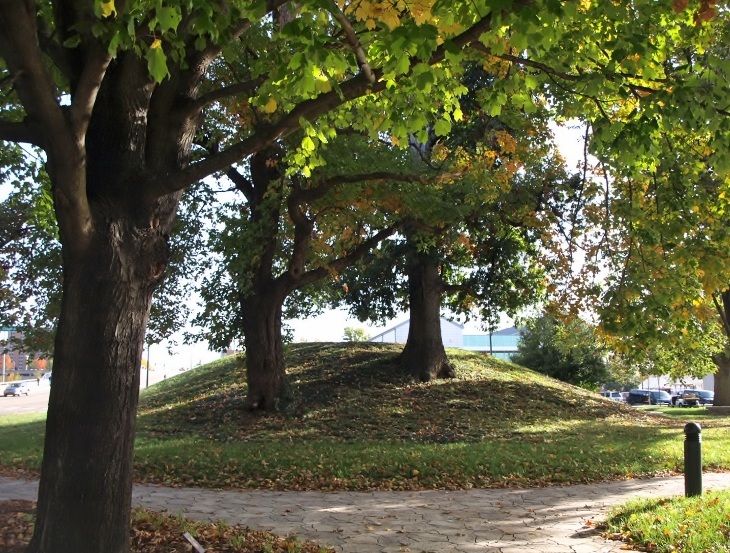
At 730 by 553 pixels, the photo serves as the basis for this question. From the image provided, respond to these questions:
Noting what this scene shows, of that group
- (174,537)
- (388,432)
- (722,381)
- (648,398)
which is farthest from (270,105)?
(648,398)

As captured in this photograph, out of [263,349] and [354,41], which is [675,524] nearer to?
[354,41]

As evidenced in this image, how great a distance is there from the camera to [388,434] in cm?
1475

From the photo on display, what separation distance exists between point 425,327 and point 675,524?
1432 centimetres

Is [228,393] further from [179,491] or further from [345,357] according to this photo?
[179,491]

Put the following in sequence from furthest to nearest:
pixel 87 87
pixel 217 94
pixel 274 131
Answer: pixel 217 94, pixel 274 131, pixel 87 87

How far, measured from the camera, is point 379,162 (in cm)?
1341

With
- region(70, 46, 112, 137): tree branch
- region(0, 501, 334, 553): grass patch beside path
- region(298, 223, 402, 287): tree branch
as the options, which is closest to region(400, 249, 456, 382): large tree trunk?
region(298, 223, 402, 287): tree branch

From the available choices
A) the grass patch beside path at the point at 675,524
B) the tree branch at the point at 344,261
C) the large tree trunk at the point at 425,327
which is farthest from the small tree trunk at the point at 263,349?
the grass patch beside path at the point at 675,524

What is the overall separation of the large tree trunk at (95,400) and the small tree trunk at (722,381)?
3291cm

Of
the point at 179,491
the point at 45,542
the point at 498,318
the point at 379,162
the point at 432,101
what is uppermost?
the point at 379,162

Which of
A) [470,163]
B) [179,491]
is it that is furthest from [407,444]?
[470,163]

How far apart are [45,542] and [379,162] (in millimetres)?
9919

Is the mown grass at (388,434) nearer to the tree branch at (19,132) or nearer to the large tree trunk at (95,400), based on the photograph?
the large tree trunk at (95,400)

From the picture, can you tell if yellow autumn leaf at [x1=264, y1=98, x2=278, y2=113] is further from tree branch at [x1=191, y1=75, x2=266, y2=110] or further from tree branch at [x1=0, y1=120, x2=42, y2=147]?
tree branch at [x1=0, y1=120, x2=42, y2=147]
